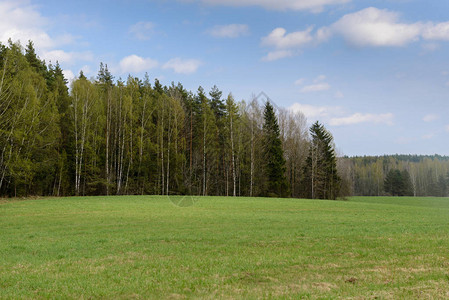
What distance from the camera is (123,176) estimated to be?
178ft

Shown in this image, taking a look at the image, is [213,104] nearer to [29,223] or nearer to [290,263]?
[29,223]

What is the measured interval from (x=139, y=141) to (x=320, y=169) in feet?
124

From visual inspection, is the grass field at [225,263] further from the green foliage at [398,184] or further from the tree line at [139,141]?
the green foliage at [398,184]

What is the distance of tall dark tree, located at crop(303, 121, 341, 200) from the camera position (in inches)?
2623

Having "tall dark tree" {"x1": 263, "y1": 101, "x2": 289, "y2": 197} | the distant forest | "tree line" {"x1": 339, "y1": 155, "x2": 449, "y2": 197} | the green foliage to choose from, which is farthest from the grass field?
the green foliage

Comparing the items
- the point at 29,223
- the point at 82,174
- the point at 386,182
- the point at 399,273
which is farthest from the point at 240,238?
the point at 386,182

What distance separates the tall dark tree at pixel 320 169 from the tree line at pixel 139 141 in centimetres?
22

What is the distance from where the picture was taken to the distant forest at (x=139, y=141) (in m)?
40.6

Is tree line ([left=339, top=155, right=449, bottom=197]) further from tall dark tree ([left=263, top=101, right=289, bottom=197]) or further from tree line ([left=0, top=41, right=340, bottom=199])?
tall dark tree ([left=263, top=101, right=289, bottom=197])

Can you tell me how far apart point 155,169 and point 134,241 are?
1699 inches

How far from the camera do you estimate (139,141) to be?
5197cm

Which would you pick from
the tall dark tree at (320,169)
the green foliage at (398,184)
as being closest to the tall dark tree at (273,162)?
the tall dark tree at (320,169)

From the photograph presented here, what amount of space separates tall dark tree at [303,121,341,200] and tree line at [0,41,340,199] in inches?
8.6

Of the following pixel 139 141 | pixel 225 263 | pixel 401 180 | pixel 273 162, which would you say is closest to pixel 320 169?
pixel 273 162
